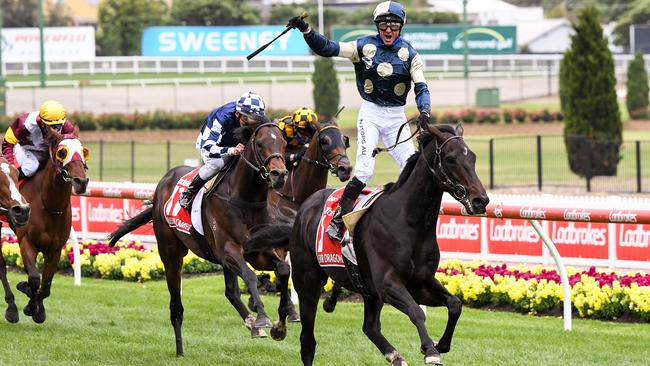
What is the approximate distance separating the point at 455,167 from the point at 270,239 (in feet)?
6.93

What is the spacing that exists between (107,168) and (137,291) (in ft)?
66.7

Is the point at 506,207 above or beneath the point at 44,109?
beneath

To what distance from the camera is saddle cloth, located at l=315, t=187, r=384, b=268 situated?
7.71 meters

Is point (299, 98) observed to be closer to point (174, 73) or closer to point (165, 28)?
point (174, 73)

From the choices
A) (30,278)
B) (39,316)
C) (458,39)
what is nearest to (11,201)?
(30,278)

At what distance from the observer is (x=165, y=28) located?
61.9 m

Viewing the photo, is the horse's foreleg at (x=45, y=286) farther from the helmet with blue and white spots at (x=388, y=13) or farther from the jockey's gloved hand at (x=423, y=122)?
the jockey's gloved hand at (x=423, y=122)

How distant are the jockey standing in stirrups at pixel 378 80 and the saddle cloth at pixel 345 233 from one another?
67 millimetres

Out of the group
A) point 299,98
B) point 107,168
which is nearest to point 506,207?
point 107,168

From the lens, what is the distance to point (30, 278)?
10594mm

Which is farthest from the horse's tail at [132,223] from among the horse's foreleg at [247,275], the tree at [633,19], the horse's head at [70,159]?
the tree at [633,19]

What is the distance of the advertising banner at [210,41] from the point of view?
6231cm

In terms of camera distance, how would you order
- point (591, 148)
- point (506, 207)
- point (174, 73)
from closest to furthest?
point (506, 207) → point (591, 148) → point (174, 73)

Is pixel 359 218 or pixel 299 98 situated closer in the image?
pixel 359 218
